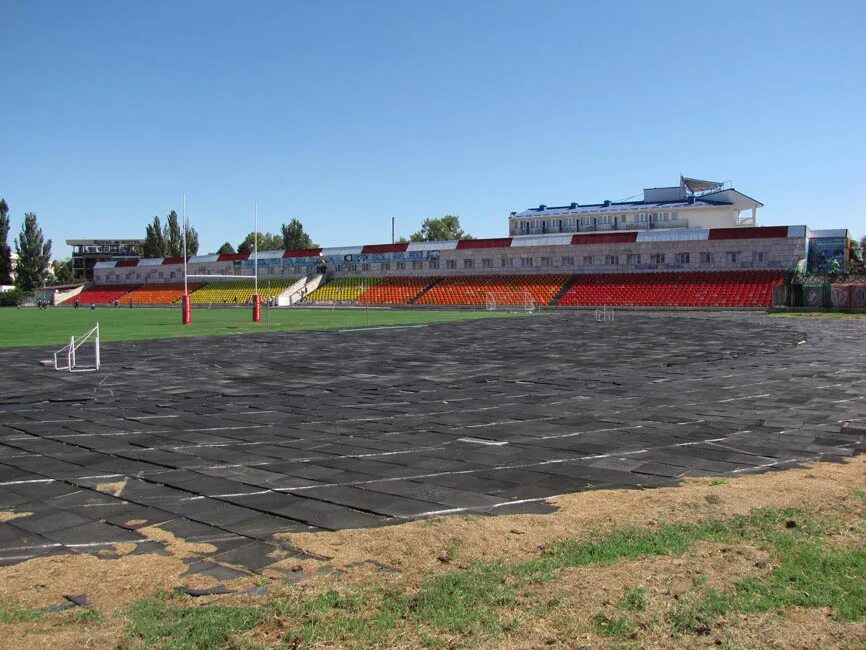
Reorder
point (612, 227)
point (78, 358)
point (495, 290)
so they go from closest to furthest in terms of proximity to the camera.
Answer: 1. point (78, 358)
2. point (495, 290)
3. point (612, 227)

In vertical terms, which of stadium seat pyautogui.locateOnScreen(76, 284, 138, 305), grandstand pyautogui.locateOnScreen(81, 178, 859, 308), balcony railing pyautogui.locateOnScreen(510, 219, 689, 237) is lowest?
stadium seat pyautogui.locateOnScreen(76, 284, 138, 305)

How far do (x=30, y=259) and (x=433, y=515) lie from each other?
403 feet

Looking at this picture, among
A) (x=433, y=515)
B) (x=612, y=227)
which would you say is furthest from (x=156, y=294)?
(x=433, y=515)

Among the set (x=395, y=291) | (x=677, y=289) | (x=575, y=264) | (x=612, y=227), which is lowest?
(x=395, y=291)

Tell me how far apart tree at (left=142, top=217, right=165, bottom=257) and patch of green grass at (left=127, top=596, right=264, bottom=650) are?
415ft

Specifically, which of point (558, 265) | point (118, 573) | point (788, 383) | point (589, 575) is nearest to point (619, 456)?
point (589, 575)

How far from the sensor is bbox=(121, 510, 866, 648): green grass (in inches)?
163

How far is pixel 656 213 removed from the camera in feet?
299

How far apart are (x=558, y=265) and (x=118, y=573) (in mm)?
75801

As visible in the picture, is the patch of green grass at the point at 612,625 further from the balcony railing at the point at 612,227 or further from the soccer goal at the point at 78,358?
the balcony railing at the point at 612,227

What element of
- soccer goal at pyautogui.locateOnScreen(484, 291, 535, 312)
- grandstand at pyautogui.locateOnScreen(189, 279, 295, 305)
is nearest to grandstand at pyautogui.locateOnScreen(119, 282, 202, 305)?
grandstand at pyautogui.locateOnScreen(189, 279, 295, 305)

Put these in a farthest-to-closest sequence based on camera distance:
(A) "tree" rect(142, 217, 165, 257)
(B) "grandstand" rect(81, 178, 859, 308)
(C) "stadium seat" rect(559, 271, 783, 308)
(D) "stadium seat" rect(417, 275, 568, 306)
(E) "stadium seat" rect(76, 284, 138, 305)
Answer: (A) "tree" rect(142, 217, 165, 257)
(E) "stadium seat" rect(76, 284, 138, 305)
(D) "stadium seat" rect(417, 275, 568, 306)
(B) "grandstand" rect(81, 178, 859, 308)
(C) "stadium seat" rect(559, 271, 783, 308)

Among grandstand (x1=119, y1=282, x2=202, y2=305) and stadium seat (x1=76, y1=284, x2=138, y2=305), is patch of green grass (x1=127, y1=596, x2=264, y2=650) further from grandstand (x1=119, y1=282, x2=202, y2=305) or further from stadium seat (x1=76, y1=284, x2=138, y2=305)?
stadium seat (x1=76, y1=284, x2=138, y2=305)

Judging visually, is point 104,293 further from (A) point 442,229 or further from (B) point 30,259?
(A) point 442,229
